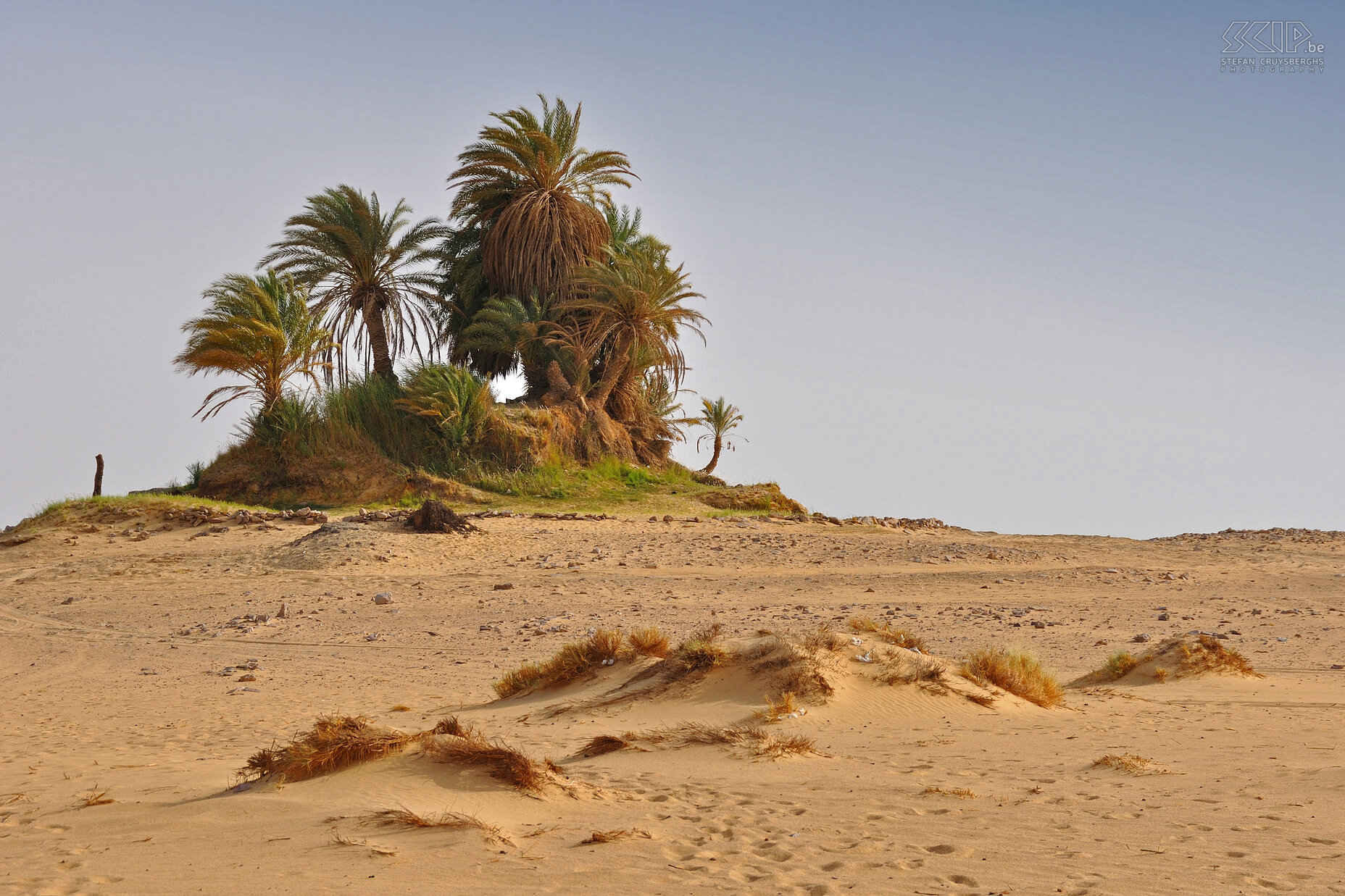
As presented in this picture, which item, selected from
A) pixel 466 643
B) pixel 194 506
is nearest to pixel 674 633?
pixel 466 643

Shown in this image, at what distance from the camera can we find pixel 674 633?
11453 mm

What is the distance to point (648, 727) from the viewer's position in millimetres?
7242

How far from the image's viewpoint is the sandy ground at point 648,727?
4320 millimetres

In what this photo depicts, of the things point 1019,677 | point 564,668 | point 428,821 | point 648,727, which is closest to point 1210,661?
point 1019,677

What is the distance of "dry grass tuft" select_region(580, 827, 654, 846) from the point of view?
457 centimetres

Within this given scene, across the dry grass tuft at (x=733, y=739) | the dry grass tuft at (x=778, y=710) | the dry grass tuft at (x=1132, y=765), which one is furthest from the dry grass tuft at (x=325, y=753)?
the dry grass tuft at (x=1132, y=765)

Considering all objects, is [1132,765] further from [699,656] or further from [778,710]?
[699,656]

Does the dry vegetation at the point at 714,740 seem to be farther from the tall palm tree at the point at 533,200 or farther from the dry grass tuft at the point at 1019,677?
the tall palm tree at the point at 533,200

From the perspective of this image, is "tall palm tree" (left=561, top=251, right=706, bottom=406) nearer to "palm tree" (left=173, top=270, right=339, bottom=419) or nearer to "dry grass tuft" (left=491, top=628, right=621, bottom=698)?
"palm tree" (left=173, top=270, right=339, bottom=419)

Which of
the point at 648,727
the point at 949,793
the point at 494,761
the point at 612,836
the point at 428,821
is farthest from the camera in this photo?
the point at 648,727

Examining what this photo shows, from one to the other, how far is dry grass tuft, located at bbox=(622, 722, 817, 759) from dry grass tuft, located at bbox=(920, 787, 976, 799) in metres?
1.10

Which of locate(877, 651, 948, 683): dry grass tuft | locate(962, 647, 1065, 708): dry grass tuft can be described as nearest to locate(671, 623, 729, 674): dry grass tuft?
locate(877, 651, 948, 683): dry grass tuft

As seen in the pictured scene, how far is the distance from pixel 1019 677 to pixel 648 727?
3109mm

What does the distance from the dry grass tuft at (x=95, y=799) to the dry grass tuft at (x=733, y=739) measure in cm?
307
